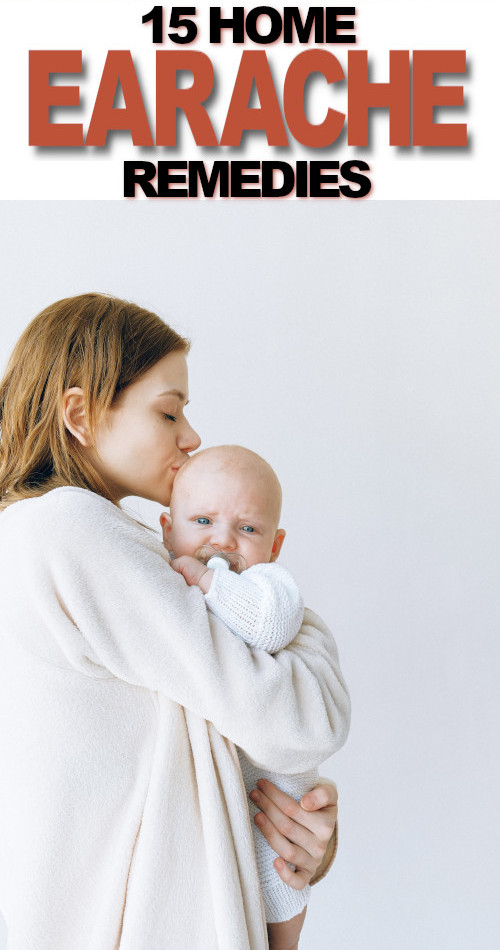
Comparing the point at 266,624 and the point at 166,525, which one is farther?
the point at 166,525

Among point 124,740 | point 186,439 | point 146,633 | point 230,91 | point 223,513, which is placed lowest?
point 124,740

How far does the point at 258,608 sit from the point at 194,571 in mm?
128

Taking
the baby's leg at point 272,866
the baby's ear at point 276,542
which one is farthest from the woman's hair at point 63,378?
the baby's leg at point 272,866

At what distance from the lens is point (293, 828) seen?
136cm

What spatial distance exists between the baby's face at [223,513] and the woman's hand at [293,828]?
0.33 metres

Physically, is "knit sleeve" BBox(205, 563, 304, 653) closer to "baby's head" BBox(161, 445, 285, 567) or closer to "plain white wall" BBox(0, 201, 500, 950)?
"baby's head" BBox(161, 445, 285, 567)

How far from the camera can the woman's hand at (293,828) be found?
4.45 feet

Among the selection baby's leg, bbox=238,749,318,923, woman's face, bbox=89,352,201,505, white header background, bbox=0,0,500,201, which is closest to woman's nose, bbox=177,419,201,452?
woman's face, bbox=89,352,201,505

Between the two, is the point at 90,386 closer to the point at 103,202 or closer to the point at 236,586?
the point at 236,586

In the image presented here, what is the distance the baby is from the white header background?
1535 millimetres

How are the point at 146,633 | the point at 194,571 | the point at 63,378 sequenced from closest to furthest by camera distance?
the point at 146,633, the point at 194,571, the point at 63,378

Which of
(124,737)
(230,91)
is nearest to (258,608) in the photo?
(124,737)

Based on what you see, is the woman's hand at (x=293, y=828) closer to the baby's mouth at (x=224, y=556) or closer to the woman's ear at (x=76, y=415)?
the baby's mouth at (x=224, y=556)

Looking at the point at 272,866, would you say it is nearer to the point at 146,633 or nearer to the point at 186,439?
the point at 146,633
